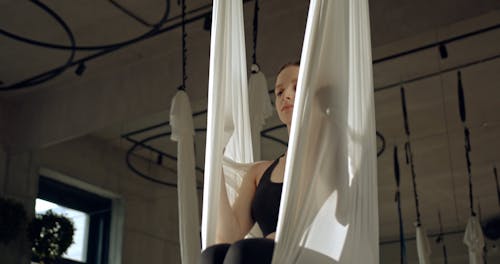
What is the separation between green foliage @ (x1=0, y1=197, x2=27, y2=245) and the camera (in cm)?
658

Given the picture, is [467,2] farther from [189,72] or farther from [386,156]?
[386,156]

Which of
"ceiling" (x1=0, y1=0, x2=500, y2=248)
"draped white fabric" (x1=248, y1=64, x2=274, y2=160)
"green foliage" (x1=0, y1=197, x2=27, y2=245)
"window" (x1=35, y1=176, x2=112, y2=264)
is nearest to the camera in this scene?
"draped white fabric" (x1=248, y1=64, x2=274, y2=160)

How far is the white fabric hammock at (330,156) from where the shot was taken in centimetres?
170

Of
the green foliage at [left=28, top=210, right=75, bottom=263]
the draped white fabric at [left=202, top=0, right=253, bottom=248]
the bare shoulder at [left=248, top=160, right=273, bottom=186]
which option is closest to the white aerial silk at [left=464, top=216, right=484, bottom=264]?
the green foliage at [left=28, top=210, right=75, bottom=263]

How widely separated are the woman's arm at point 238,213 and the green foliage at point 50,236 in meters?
4.86

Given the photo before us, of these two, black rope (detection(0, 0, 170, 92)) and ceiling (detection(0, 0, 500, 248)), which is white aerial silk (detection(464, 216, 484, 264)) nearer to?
ceiling (detection(0, 0, 500, 248))

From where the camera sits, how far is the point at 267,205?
1.93m

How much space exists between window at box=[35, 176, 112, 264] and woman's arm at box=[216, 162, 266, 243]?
6.01m

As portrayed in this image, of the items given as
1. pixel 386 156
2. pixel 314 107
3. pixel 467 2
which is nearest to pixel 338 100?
pixel 314 107

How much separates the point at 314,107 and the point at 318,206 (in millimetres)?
238

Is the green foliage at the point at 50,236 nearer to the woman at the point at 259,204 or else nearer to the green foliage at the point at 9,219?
the green foliage at the point at 9,219

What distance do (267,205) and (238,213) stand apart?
138 mm

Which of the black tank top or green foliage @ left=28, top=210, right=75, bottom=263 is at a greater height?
green foliage @ left=28, top=210, right=75, bottom=263

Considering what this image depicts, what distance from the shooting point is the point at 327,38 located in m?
1.85
